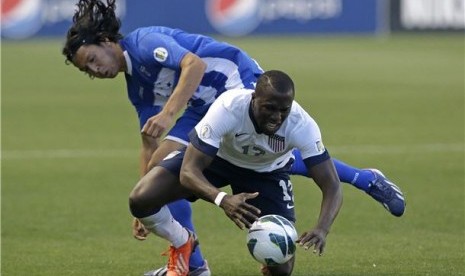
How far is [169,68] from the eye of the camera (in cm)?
927

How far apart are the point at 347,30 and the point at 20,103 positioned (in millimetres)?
18601

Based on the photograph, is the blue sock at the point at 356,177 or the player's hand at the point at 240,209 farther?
the blue sock at the point at 356,177

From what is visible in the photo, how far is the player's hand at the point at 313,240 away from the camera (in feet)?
25.7

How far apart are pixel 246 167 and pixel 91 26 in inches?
69.2

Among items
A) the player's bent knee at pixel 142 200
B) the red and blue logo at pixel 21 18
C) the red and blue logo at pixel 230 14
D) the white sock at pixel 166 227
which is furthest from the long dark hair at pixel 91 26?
the red and blue logo at pixel 230 14

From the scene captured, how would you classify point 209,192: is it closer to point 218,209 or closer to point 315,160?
point 315,160

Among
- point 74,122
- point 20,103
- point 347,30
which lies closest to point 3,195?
point 74,122

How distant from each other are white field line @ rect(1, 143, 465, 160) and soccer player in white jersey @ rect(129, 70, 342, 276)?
8227 mm

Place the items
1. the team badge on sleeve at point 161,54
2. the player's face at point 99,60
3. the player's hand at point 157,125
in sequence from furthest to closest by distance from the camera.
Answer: the player's face at point 99,60 → the team badge on sleeve at point 161,54 → the player's hand at point 157,125

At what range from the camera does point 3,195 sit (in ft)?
45.3

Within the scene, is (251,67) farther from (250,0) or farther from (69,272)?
(250,0)

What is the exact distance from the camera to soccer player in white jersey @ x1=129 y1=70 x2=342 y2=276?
795 cm

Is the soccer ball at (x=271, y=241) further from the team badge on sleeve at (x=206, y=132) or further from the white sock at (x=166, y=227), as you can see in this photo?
the white sock at (x=166, y=227)

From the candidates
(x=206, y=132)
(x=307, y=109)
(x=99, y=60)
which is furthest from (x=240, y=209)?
(x=307, y=109)
